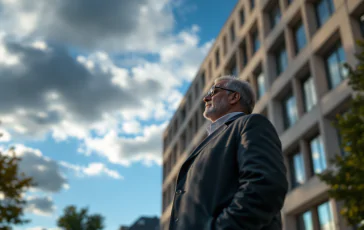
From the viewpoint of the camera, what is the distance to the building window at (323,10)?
20328 millimetres

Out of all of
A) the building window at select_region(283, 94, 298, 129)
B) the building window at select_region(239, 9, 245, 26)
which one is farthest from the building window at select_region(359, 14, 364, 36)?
the building window at select_region(239, 9, 245, 26)

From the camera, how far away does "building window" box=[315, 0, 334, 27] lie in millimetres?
20328

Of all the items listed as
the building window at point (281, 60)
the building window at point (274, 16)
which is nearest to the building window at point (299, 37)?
the building window at point (281, 60)

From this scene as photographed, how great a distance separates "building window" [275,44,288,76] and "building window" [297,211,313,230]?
864 centimetres

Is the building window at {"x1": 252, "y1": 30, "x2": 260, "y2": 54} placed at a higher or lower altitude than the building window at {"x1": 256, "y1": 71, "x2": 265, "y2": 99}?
higher

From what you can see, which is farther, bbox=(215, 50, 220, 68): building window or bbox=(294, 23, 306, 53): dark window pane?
bbox=(215, 50, 220, 68): building window

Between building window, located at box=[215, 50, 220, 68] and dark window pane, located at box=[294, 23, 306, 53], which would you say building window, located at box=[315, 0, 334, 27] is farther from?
building window, located at box=[215, 50, 220, 68]

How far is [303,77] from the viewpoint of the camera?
21750 millimetres

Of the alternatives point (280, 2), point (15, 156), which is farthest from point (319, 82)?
point (15, 156)

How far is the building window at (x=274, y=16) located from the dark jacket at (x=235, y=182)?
24.4 m

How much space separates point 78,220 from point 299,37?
26225 millimetres

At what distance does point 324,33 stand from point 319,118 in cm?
441

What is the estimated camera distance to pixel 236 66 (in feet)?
103

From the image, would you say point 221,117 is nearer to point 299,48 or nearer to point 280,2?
point 299,48
